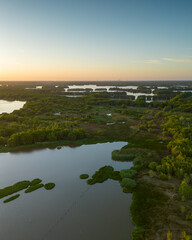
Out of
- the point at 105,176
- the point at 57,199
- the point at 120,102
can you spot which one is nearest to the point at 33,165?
the point at 57,199

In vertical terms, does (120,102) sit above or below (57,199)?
above

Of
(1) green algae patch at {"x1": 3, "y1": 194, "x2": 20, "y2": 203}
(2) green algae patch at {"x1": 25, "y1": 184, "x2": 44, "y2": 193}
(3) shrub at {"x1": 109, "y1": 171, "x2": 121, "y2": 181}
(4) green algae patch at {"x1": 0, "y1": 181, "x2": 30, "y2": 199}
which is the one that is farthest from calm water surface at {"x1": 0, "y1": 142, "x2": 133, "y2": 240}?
(4) green algae patch at {"x1": 0, "y1": 181, "x2": 30, "y2": 199}

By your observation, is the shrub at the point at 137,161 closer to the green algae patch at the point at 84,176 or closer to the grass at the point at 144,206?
the grass at the point at 144,206

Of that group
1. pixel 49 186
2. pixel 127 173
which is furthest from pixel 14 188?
pixel 127 173

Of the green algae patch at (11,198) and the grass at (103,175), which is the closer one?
the green algae patch at (11,198)

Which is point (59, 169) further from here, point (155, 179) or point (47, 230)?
point (155, 179)

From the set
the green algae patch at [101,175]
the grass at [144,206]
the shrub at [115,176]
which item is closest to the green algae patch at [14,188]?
the green algae patch at [101,175]
